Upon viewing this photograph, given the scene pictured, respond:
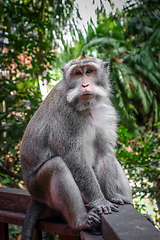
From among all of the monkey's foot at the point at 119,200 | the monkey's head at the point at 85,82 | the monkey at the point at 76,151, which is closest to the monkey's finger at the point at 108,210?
the monkey at the point at 76,151

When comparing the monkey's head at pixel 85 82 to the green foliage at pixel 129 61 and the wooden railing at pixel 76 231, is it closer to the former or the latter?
the wooden railing at pixel 76 231

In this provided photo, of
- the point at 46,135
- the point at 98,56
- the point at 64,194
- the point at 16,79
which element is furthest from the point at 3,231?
the point at 98,56

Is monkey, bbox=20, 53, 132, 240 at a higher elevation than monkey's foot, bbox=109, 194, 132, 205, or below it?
higher

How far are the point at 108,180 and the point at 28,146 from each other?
0.65m

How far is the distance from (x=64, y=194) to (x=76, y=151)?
298 millimetres

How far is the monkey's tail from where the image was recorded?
173 centimetres

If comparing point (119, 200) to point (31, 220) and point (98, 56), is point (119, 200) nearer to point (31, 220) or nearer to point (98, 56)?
point (31, 220)

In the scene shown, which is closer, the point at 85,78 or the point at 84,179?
the point at 84,179

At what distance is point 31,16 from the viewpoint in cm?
387

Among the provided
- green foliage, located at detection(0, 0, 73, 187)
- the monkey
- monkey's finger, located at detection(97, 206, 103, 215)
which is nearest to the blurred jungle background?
green foliage, located at detection(0, 0, 73, 187)

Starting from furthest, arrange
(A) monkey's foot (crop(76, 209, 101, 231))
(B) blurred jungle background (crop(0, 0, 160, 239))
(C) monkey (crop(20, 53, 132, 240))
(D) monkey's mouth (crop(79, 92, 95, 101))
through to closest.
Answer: (B) blurred jungle background (crop(0, 0, 160, 239)), (D) monkey's mouth (crop(79, 92, 95, 101)), (C) monkey (crop(20, 53, 132, 240)), (A) monkey's foot (crop(76, 209, 101, 231))

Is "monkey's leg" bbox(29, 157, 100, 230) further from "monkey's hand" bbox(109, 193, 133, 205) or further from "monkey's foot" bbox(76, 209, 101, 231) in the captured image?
"monkey's hand" bbox(109, 193, 133, 205)

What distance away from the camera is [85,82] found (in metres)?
1.83

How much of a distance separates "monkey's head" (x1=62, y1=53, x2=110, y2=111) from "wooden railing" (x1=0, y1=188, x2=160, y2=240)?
757 mm
